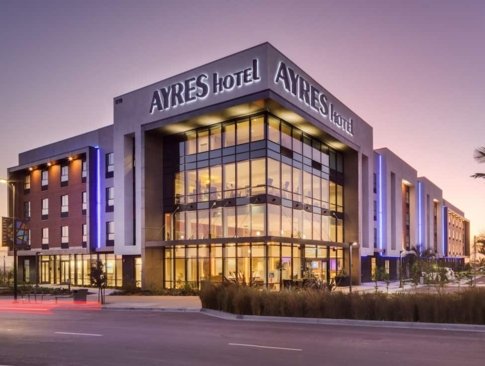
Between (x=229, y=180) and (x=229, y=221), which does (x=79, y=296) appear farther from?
(x=229, y=180)

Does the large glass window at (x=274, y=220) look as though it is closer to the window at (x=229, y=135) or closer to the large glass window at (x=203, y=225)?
the large glass window at (x=203, y=225)

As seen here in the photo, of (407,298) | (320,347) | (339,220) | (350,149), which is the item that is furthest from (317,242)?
(320,347)

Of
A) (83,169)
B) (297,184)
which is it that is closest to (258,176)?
(297,184)

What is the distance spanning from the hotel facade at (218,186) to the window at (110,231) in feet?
0.57

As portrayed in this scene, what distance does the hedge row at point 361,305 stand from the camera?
19.0m

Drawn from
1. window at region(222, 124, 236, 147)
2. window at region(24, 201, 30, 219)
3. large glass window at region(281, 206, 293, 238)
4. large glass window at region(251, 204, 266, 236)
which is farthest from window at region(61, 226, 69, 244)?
large glass window at region(281, 206, 293, 238)

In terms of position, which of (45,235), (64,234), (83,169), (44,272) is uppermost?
(83,169)

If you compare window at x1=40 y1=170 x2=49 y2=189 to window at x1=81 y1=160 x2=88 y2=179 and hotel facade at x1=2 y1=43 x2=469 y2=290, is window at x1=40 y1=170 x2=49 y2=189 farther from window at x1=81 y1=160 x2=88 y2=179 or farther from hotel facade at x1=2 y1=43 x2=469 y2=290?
window at x1=81 y1=160 x2=88 y2=179

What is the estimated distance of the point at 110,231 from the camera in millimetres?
48812

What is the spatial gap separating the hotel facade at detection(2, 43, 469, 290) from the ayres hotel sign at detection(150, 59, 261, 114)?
9 cm

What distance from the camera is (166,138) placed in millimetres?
44188

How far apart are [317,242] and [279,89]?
1393 centimetres

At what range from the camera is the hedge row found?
19016 mm

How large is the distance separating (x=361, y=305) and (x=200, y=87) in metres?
23.2
